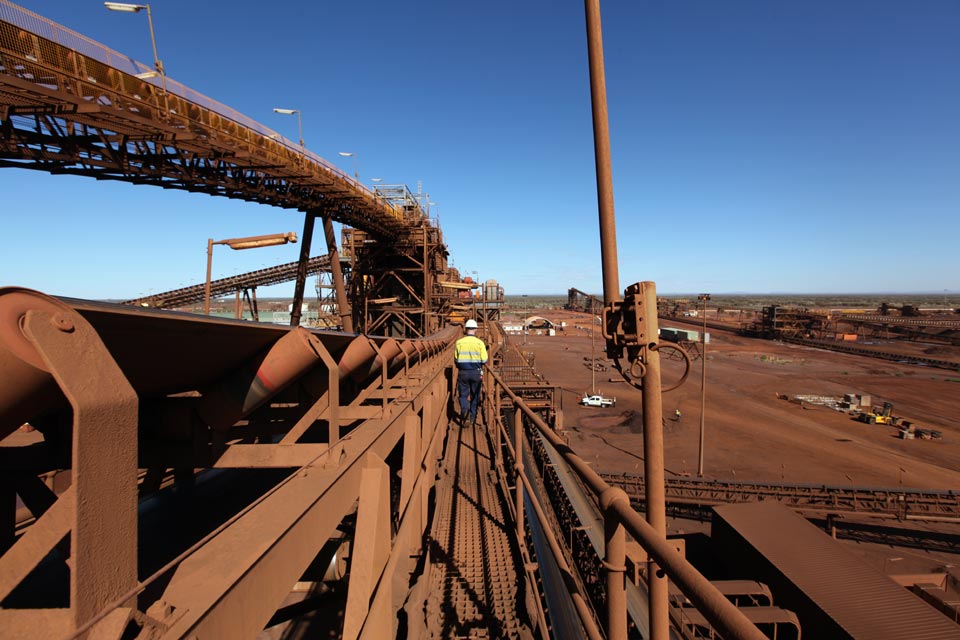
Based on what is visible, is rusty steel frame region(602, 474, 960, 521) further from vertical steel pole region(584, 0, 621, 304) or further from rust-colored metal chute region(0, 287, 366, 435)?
rust-colored metal chute region(0, 287, 366, 435)

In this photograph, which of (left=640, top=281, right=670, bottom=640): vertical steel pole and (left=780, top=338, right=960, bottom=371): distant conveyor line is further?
(left=780, top=338, right=960, bottom=371): distant conveyor line

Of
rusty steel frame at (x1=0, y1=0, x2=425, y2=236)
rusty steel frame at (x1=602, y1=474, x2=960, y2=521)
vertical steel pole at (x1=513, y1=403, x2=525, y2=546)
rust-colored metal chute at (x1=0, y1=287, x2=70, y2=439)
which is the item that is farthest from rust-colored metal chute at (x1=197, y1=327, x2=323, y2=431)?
rusty steel frame at (x1=602, y1=474, x2=960, y2=521)

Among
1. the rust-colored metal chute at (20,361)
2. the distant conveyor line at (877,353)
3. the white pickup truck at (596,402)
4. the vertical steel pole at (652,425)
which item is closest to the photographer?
the rust-colored metal chute at (20,361)

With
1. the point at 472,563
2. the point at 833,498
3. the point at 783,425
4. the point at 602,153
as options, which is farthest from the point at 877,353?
the point at 602,153

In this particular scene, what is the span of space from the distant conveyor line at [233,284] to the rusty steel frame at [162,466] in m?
20.5

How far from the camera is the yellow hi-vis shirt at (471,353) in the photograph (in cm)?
691

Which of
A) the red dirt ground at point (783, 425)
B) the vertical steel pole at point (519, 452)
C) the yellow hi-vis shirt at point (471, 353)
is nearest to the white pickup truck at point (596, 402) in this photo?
the red dirt ground at point (783, 425)

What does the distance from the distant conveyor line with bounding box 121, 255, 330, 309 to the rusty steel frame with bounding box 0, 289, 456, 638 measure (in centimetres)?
2047

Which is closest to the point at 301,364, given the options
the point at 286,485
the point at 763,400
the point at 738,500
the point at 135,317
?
the point at 286,485

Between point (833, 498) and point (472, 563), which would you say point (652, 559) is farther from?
point (833, 498)

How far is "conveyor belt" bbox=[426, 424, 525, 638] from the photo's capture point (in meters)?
3.17

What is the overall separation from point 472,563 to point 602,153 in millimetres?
3854

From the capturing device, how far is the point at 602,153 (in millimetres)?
2699

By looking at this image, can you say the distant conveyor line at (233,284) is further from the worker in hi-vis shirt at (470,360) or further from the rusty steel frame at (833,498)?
the rusty steel frame at (833,498)
